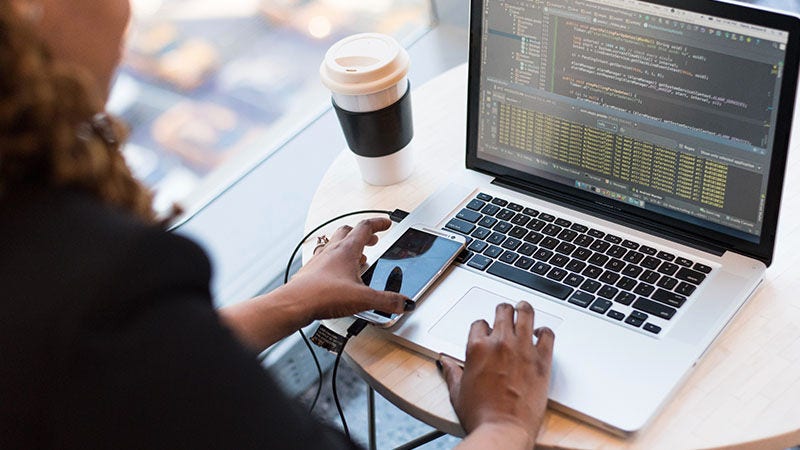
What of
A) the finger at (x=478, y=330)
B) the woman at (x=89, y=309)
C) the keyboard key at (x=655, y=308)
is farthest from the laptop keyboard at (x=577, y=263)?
the woman at (x=89, y=309)

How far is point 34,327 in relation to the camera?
60 centimetres

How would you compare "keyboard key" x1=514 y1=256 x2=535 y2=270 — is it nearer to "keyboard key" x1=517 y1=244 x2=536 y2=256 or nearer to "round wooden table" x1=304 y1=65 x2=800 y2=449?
"keyboard key" x1=517 y1=244 x2=536 y2=256

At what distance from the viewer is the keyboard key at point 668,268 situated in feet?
3.65

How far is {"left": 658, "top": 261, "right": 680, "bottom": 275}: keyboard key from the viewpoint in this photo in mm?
1113

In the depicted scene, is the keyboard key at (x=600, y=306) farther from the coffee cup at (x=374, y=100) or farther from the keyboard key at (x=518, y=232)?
the coffee cup at (x=374, y=100)

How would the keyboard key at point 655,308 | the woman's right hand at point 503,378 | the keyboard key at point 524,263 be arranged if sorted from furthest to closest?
the keyboard key at point 524,263, the keyboard key at point 655,308, the woman's right hand at point 503,378

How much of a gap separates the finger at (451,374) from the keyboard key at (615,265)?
232 mm

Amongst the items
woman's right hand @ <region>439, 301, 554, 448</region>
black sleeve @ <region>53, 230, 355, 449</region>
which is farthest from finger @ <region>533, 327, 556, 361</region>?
black sleeve @ <region>53, 230, 355, 449</region>

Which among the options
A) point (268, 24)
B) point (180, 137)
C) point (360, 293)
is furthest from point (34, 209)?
point (268, 24)

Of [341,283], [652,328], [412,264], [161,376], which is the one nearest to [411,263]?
[412,264]

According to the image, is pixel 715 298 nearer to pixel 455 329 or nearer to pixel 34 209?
pixel 455 329

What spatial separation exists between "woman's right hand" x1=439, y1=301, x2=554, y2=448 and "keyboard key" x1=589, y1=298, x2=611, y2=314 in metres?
0.08

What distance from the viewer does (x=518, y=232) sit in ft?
3.94

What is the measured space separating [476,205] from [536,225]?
93 millimetres
